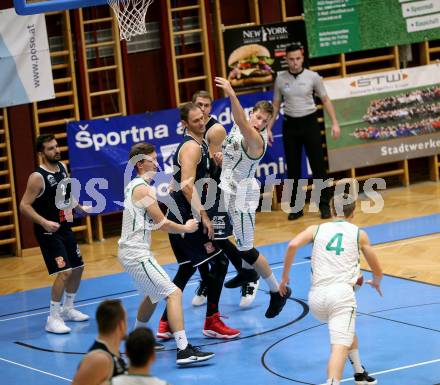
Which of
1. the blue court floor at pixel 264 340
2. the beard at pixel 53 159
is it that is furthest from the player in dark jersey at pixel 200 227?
the beard at pixel 53 159

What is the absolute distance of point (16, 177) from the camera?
1391 centimetres

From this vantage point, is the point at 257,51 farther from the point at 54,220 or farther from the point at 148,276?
the point at 148,276

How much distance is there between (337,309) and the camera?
7.03 m

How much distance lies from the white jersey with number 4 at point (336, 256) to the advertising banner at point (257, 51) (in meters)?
7.98

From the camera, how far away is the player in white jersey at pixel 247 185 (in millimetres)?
9297

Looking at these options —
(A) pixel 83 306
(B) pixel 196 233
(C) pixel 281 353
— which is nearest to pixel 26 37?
(A) pixel 83 306

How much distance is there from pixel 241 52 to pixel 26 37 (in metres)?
3.33

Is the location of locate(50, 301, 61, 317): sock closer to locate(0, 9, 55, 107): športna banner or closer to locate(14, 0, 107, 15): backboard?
locate(14, 0, 107, 15): backboard

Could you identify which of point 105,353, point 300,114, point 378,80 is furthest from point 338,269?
point 378,80

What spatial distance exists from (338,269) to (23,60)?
765cm

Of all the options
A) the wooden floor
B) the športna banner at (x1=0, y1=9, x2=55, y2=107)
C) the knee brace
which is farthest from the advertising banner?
the knee brace

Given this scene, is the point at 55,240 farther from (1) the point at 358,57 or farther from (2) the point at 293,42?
(1) the point at 358,57

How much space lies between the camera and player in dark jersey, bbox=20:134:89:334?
32.3 feet

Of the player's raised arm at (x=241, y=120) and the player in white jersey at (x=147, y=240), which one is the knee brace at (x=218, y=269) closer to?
the player in white jersey at (x=147, y=240)
